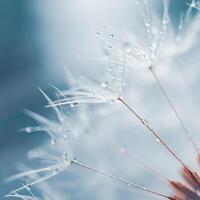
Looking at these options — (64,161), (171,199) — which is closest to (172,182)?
(171,199)

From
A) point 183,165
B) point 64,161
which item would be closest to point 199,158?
point 183,165

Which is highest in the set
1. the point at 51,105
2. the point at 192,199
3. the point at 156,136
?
the point at 51,105

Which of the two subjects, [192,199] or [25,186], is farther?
[25,186]

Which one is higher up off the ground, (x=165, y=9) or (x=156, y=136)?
(x=165, y=9)

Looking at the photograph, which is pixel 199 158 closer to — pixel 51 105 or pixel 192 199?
pixel 192 199

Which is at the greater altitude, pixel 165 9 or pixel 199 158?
pixel 165 9

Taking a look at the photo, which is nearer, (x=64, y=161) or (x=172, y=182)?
(x=172, y=182)

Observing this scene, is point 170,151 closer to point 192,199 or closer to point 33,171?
point 192,199

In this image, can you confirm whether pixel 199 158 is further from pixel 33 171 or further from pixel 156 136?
pixel 33 171
